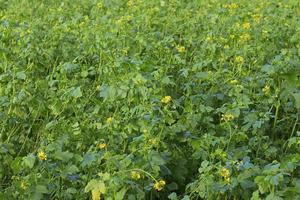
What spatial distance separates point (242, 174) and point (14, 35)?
8.29ft

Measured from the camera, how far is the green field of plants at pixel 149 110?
269cm

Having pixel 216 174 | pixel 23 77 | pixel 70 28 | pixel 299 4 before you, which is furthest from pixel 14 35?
pixel 299 4

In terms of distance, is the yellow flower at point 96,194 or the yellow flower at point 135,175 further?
the yellow flower at point 135,175

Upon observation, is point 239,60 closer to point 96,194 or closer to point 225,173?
point 225,173

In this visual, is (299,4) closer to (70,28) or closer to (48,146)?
(70,28)

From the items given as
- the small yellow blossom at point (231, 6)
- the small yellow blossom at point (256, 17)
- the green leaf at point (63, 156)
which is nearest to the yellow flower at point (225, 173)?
the green leaf at point (63, 156)

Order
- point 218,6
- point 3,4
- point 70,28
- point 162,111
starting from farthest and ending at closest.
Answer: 1. point 3,4
2. point 218,6
3. point 70,28
4. point 162,111

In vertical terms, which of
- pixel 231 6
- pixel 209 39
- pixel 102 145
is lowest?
pixel 231 6

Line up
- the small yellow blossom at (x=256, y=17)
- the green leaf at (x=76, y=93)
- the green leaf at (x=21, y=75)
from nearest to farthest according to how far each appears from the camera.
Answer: the green leaf at (x=76, y=93) → the green leaf at (x=21, y=75) → the small yellow blossom at (x=256, y=17)

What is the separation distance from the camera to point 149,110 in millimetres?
3080

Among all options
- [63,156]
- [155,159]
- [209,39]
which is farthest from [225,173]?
[209,39]

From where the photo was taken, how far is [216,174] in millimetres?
2648

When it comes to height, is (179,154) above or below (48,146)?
below

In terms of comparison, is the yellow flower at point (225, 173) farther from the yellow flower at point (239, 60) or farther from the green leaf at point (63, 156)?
the yellow flower at point (239, 60)
